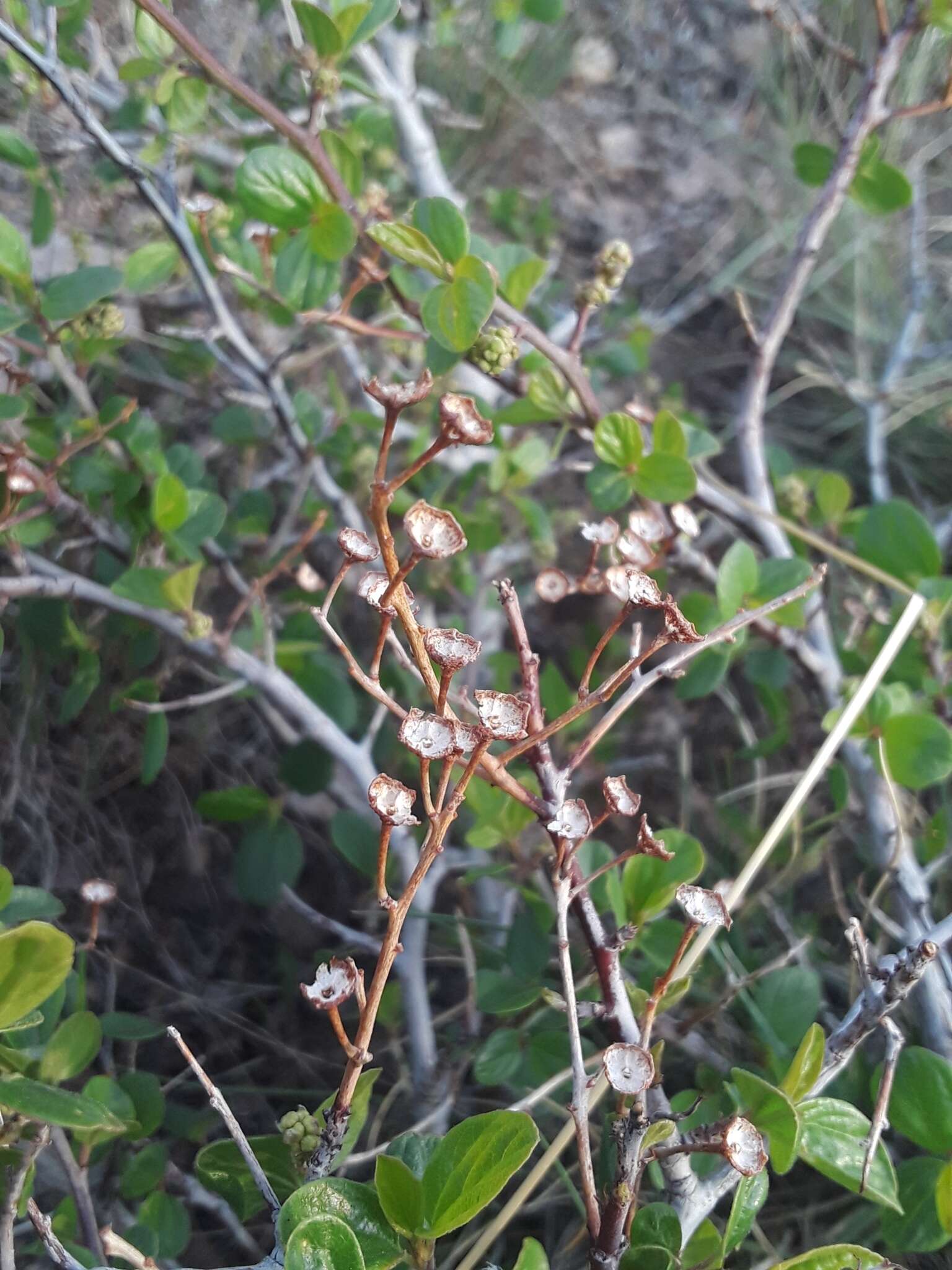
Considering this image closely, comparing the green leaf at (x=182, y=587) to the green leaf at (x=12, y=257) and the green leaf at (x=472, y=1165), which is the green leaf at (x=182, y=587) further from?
the green leaf at (x=472, y=1165)

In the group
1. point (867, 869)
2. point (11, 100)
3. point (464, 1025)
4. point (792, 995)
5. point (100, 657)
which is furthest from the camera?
point (11, 100)

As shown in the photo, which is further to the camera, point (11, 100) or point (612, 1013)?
point (11, 100)

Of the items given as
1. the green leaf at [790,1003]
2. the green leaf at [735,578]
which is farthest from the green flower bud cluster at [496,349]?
the green leaf at [790,1003]

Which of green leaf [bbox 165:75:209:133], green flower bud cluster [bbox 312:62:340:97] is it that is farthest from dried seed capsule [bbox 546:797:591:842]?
green leaf [bbox 165:75:209:133]

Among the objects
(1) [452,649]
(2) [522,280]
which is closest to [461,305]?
(2) [522,280]

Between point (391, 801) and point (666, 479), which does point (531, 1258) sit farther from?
point (666, 479)

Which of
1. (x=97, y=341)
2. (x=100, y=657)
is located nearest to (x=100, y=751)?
(x=100, y=657)

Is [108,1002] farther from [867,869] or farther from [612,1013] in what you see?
[867,869]
